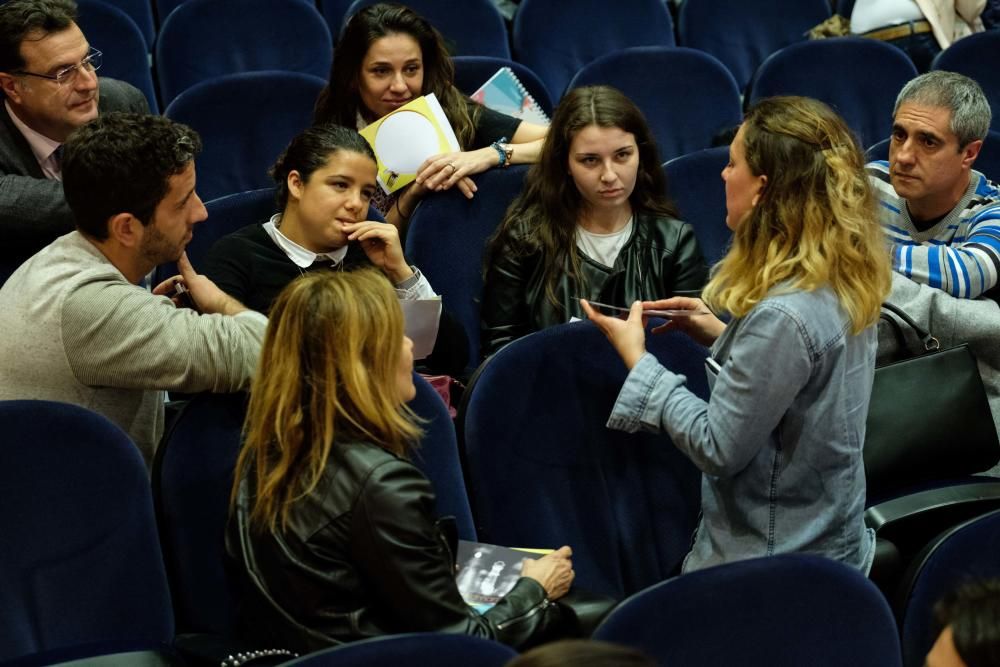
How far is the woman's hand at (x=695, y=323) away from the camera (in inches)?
86.7

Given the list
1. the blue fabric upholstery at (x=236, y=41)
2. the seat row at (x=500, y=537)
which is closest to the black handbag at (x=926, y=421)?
the seat row at (x=500, y=537)

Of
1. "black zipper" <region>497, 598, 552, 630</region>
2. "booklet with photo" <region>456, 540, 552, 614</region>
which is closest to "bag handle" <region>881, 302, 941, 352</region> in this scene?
"booklet with photo" <region>456, 540, 552, 614</region>

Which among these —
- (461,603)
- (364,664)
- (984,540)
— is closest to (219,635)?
(461,603)

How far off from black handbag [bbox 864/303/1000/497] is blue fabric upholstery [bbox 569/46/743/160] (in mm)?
1576

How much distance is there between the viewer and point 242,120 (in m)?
3.37

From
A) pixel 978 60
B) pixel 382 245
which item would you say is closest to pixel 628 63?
pixel 978 60

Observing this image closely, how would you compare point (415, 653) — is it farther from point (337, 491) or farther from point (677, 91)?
point (677, 91)

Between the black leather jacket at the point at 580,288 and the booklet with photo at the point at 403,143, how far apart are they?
0.33 meters

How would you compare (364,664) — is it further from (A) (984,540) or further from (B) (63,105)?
(B) (63,105)

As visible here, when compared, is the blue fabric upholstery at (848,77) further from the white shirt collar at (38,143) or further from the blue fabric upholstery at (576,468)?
the white shirt collar at (38,143)

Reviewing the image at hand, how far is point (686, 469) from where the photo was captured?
7.52 feet

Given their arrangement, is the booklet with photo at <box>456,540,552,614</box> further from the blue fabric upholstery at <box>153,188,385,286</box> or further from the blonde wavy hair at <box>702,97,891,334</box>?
the blue fabric upholstery at <box>153,188,385,286</box>

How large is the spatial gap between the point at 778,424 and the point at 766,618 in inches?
15.4

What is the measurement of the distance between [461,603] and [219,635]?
0.44 meters
